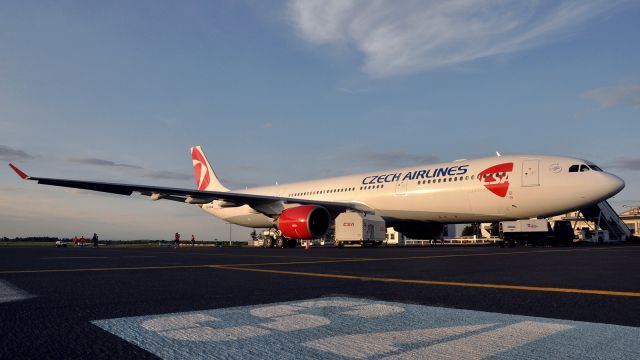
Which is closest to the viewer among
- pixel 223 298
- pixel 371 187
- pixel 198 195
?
pixel 223 298

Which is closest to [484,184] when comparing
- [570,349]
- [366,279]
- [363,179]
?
[363,179]

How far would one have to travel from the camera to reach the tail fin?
3884 cm

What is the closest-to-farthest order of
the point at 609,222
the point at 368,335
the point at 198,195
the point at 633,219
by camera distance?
the point at 368,335 → the point at 198,195 → the point at 609,222 → the point at 633,219

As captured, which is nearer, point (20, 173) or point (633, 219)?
point (20, 173)

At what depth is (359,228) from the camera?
23.9 m

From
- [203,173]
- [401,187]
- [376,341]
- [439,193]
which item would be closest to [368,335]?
[376,341]

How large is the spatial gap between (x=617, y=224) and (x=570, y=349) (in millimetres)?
47670

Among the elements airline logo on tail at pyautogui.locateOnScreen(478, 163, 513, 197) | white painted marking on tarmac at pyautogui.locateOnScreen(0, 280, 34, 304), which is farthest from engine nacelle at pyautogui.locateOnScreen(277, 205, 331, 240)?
white painted marking on tarmac at pyautogui.locateOnScreen(0, 280, 34, 304)

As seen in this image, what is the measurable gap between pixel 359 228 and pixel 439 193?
15.2 feet

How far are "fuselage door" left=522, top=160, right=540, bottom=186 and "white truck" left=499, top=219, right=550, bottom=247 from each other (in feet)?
9.97

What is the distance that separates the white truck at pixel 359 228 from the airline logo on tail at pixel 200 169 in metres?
17.9

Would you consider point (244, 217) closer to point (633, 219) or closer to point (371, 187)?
point (371, 187)

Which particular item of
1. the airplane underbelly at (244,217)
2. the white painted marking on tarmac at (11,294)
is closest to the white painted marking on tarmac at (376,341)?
the white painted marking on tarmac at (11,294)

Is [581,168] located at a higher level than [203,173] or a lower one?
lower
